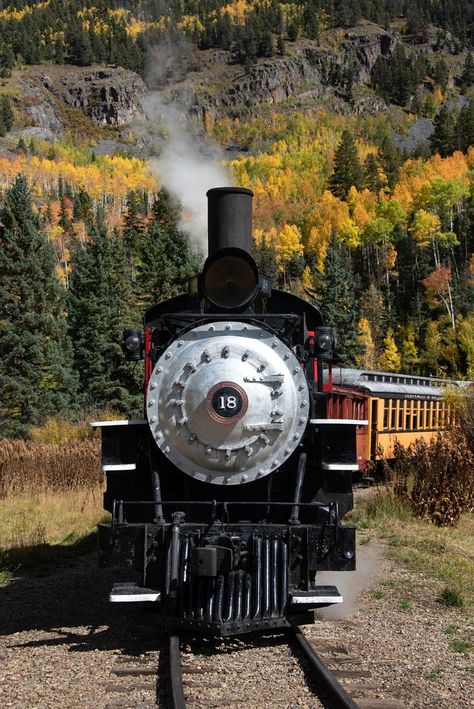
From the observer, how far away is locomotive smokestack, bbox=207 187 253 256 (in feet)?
27.7

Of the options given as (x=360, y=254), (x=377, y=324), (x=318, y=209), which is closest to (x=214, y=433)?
(x=377, y=324)

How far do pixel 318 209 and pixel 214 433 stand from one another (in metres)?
109

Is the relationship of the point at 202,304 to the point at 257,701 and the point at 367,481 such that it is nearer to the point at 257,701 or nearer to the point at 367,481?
the point at 257,701

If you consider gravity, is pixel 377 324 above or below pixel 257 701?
above

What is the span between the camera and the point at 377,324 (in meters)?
77.1

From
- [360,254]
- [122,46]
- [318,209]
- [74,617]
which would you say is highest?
[122,46]

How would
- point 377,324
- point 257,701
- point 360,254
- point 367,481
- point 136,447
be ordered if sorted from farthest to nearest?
point 360,254 < point 377,324 < point 367,481 < point 136,447 < point 257,701

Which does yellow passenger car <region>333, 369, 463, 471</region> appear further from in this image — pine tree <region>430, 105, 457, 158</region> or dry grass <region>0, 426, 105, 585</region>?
pine tree <region>430, 105, 457, 158</region>

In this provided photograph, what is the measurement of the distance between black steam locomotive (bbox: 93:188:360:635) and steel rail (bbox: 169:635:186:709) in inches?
9.5

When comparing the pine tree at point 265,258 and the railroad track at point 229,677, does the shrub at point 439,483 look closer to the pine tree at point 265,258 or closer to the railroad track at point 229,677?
the railroad track at point 229,677

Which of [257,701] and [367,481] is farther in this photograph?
[367,481]

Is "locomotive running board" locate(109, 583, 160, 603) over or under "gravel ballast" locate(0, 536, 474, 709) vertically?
over

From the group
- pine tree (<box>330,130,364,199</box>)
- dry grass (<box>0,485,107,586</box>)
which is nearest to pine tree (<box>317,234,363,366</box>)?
dry grass (<box>0,485,107,586</box>)

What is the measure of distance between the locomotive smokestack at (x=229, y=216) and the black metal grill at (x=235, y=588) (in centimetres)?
334
